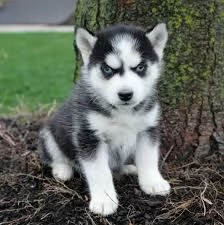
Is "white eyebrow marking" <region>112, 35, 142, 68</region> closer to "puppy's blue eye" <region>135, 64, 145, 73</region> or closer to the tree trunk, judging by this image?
"puppy's blue eye" <region>135, 64, 145, 73</region>

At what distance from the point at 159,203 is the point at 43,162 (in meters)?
1.21

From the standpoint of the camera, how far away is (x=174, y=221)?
4066mm

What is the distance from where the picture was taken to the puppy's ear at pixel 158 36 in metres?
4.16

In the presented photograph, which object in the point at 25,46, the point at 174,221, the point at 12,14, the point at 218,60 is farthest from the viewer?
the point at 12,14

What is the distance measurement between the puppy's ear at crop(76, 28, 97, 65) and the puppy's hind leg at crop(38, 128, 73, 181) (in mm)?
970

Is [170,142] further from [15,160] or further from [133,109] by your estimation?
[15,160]

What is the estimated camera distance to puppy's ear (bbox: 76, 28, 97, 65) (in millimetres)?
A: 4105

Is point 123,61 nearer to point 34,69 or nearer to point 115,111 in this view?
point 115,111

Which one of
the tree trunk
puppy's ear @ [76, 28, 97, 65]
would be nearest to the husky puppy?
puppy's ear @ [76, 28, 97, 65]

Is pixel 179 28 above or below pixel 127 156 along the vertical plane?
above

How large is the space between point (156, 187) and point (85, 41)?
4.11 feet

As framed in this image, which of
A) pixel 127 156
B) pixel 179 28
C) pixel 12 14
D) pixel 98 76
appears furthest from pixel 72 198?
pixel 12 14

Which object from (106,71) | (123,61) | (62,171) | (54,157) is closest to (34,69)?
(54,157)

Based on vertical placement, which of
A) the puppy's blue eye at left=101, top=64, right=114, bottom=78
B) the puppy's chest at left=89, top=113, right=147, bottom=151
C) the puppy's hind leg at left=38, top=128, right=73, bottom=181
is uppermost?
the puppy's blue eye at left=101, top=64, right=114, bottom=78
